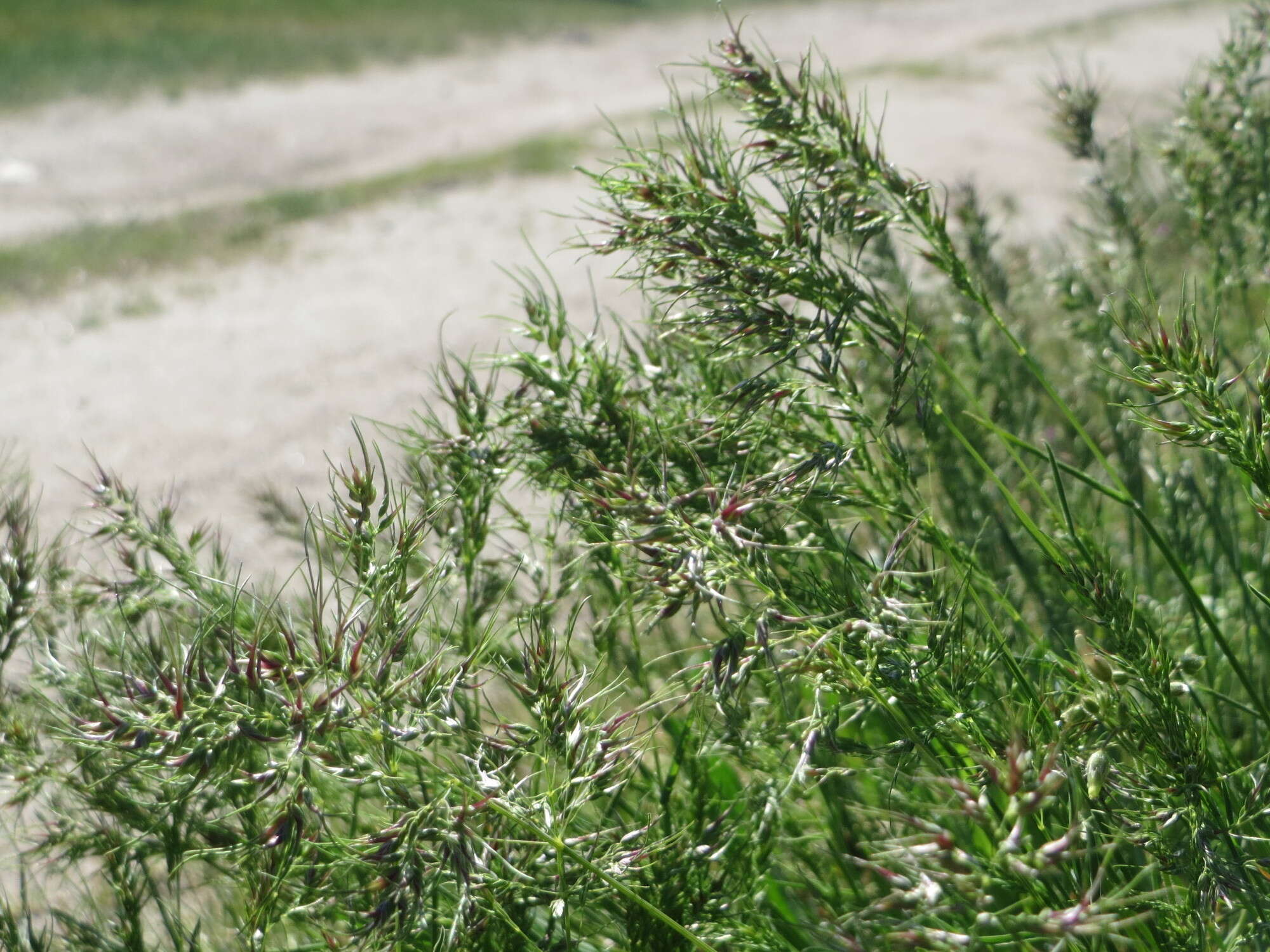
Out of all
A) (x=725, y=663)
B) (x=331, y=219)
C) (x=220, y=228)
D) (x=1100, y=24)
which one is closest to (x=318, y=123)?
(x=220, y=228)

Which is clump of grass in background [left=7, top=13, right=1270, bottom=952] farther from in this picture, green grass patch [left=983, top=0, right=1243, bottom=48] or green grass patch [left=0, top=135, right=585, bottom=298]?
green grass patch [left=983, top=0, right=1243, bottom=48]

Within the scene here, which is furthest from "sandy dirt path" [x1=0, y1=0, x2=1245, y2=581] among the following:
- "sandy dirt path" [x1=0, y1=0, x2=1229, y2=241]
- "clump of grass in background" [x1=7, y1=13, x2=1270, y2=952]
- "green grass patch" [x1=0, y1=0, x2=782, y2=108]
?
"green grass patch" [x1=0, y1=0, x2=782, y2=108]

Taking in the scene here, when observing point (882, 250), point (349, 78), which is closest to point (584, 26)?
point (349, 78)

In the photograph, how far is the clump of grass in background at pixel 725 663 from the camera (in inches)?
50.0

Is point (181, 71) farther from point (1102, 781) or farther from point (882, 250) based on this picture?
point (1102, 781)

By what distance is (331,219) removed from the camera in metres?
10.4

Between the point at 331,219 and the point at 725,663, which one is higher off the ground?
the point at 725,663

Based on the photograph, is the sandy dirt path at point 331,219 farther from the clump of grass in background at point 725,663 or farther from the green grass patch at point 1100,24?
the clump of grass in background at point 725,663

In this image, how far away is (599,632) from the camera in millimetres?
1867

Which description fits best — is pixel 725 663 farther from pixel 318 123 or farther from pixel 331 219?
pixel 318 123

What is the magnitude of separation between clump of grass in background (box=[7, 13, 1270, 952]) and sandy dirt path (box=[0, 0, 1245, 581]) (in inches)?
19.5

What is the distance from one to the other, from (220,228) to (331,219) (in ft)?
3.34

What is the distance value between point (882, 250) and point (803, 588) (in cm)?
152

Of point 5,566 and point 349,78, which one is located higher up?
point 349,78
